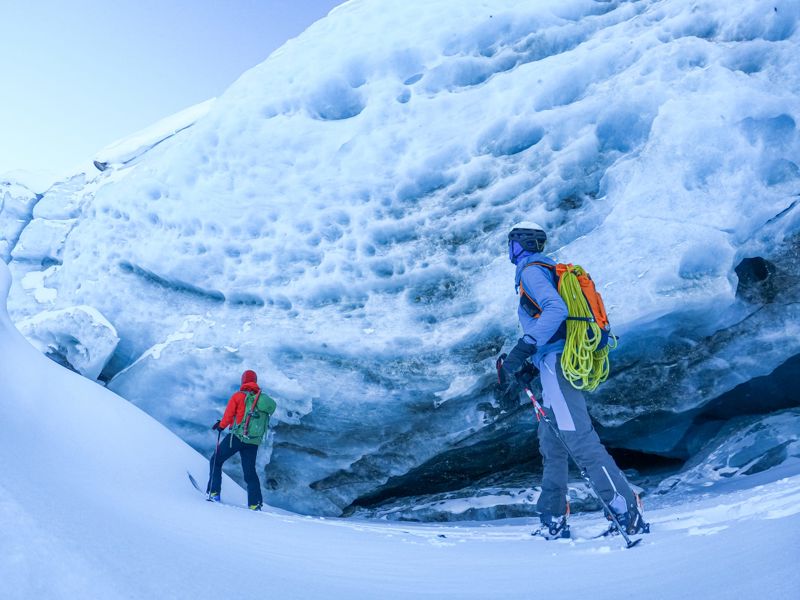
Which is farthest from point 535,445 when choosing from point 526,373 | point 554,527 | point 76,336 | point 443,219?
point 76,336

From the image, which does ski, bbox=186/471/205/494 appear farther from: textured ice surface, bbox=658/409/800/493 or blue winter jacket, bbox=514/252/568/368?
textured ice surface, bbox=658/409/800/493

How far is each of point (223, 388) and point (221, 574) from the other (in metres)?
5.39

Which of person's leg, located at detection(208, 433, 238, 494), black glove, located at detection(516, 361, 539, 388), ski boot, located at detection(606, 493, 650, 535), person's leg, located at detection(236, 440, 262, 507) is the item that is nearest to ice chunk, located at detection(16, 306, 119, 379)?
person's leg, located at detection(208, 433, 238, 494)

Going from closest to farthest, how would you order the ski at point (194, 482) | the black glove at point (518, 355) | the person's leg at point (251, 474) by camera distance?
the black glove at point (518, 355) → the ski at point (194, 482) → the person's leg at point (251, 474)

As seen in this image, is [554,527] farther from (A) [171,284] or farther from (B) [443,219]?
(A) [171,284]

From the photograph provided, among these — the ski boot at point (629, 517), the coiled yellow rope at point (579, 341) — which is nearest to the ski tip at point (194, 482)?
the coiled yellow rope at point (579, 341)

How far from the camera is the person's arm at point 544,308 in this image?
3672mm

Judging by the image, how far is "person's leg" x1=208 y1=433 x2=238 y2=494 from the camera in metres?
5.47

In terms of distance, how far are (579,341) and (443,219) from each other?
2719mm

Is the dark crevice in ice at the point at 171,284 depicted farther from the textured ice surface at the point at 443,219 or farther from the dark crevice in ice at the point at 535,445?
the dark crevice in ice at the point at 535,445

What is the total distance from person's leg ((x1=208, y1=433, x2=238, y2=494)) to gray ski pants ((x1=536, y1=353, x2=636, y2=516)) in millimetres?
3259

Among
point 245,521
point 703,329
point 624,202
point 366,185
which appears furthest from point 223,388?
point 703,329

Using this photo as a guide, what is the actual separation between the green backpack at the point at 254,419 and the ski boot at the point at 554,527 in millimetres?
3180

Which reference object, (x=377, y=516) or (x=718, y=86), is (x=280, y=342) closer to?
(x=377, y=516)
